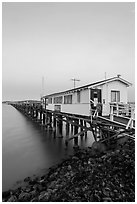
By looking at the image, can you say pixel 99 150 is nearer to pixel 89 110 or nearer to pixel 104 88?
pixel 89 110

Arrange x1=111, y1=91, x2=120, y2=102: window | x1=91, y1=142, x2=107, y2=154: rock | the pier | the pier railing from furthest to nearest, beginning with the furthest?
x1=111, y1=91, x2=120, y2=102: window
x1=91, y1=142, x2=107, y2=154: rock
the pier
the pier railing

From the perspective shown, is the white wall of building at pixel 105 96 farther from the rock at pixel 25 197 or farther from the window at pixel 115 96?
the rock at pixel 25 197

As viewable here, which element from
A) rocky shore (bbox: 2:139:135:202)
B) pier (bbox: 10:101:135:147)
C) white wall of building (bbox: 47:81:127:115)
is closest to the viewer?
rocky shore (bbox: 2:139:135:202)

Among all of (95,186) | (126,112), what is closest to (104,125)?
(126,112)

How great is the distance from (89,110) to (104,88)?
2230mm

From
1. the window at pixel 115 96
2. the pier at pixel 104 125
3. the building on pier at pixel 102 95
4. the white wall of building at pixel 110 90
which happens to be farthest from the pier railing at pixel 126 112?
the window at pixel 115 96

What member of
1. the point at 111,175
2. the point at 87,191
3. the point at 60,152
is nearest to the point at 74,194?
the point at 87,191

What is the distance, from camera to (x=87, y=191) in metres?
4.38

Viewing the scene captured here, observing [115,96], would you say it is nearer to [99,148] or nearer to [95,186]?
[99,148]

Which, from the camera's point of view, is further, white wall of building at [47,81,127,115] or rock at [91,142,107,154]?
white wall of building at [47,81,127,115]

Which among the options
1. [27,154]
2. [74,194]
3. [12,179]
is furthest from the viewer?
[27,154]

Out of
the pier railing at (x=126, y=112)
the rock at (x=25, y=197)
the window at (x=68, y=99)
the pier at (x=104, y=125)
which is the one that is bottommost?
the rock at (x=25, y=197)

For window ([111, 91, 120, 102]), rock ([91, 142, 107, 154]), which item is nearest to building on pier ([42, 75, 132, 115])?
window ([111, 91, 120, 102])

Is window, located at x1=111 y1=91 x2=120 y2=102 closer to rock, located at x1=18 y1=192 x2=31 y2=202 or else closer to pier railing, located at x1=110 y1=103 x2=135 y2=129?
pier railing, located at x1=110 y1=103 x2=135 y2=129
